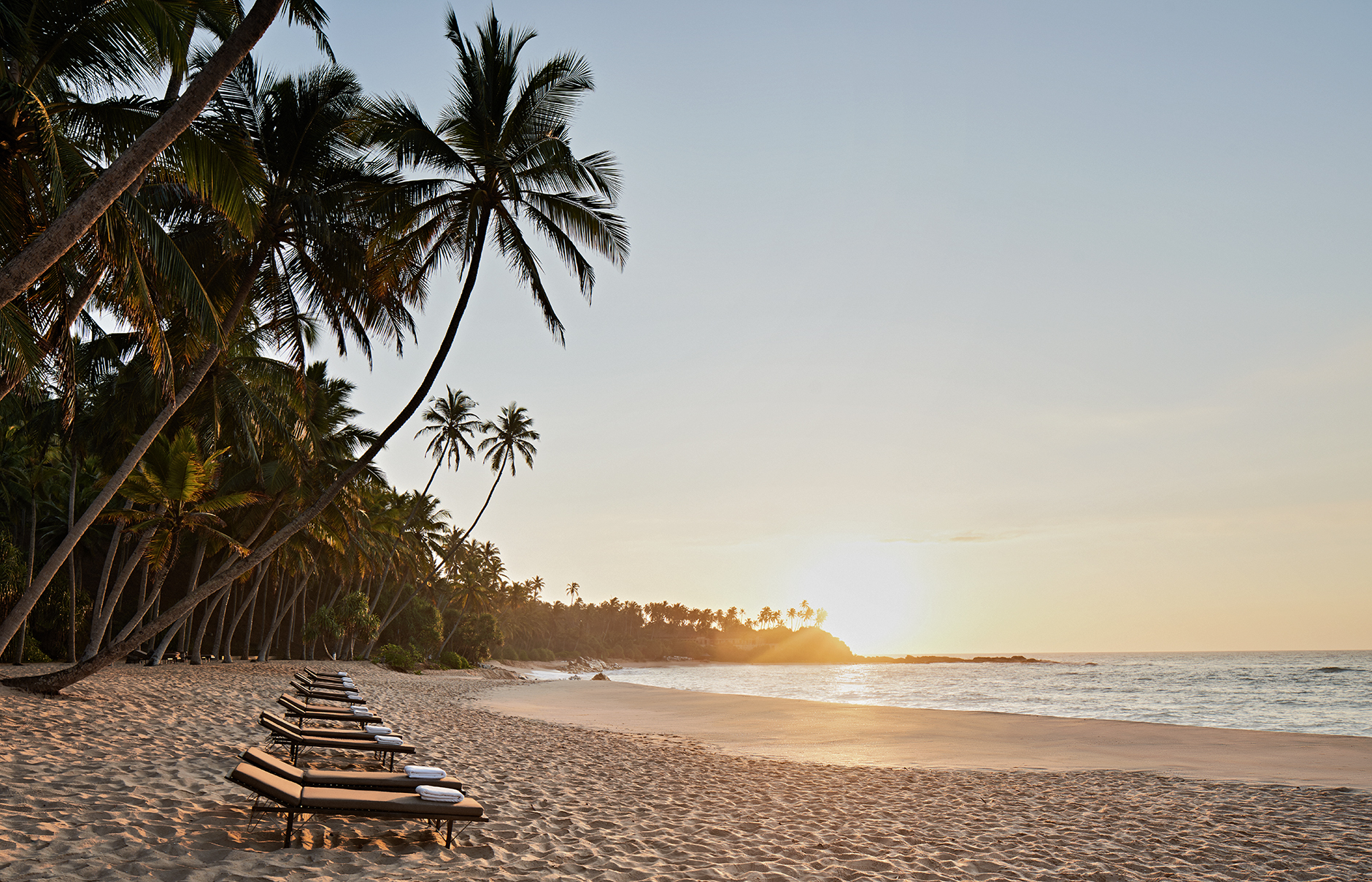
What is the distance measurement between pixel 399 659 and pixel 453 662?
711 centimetres

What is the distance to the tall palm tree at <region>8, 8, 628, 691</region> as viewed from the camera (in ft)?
39.4

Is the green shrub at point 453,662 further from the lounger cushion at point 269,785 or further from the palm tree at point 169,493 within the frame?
the lounger cushion at point 269,785

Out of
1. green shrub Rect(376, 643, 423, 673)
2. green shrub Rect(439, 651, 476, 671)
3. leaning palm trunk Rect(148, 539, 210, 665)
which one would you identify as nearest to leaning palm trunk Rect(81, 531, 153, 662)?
leaning palm trunk Rect(148, 539, 210, 665)

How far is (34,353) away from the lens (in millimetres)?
8172

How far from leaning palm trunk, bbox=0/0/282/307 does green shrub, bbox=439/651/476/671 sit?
39266 millimetres

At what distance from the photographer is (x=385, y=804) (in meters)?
5.21

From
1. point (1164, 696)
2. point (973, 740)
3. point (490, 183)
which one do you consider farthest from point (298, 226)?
point (1164, 696)

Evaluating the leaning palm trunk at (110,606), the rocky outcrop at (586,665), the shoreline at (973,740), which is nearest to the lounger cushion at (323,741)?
the shoreline at (973,740)

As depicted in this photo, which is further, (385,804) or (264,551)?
(264,551)

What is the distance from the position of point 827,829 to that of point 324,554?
29.0 meters

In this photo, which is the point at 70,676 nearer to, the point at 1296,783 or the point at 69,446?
the point at 69,446

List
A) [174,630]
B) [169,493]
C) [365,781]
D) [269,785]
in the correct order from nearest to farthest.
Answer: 1. [269,785]
2. [365,781]
3. [169,493]
4. [174,630]

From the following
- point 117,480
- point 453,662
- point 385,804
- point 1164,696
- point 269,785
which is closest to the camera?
point 269,785

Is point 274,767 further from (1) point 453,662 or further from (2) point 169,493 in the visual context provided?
(1) point 453,662
